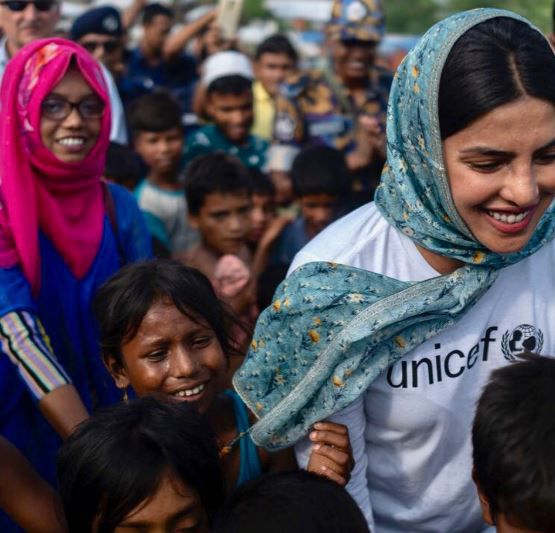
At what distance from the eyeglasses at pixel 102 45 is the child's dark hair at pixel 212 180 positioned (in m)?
2.01

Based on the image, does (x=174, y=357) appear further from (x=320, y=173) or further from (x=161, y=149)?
(x=161, y=149)

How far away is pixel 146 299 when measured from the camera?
3.23 metres

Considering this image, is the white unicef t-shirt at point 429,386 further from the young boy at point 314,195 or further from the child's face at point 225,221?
the young boy at point 314,195

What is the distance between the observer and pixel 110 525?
258 cm

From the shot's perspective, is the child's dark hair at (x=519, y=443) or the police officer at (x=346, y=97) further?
the police officer at (x=346, y=97)

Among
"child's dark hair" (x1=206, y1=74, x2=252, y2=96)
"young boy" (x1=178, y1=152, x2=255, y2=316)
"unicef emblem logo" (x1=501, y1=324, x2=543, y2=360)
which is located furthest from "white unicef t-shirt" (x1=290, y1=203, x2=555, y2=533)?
"child's dark hair" (x1=206, y1=74, x2=252, y2=96)

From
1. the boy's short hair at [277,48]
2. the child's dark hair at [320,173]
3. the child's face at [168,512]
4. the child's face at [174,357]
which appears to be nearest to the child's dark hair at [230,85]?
the child's dark hair at [320,173]

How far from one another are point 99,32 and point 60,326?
3.92 meters

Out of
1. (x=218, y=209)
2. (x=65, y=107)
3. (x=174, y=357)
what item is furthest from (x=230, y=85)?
(x=174, y=357)

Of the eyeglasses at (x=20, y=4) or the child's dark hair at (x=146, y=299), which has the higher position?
the eyeglasses at (x=20, y=4)

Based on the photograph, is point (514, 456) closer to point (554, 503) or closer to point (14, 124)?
point (554, 503)

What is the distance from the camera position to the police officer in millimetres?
6449

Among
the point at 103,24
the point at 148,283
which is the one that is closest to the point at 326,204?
the point at 103,24

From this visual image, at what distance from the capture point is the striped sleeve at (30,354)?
11.0 ft
